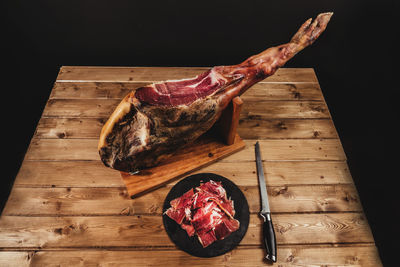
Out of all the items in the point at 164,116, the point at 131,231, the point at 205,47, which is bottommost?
the point at 131,231

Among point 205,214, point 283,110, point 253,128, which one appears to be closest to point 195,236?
point 205,214

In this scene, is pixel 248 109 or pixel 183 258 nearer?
pixel 183 258

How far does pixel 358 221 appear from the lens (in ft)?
5.11

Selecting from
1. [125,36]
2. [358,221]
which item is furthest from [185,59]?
[358,221]

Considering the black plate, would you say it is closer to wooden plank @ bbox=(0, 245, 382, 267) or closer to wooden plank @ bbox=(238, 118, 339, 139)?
wooden plank @ bbox=(0, 245, 382, 267)

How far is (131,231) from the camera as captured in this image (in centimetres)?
150

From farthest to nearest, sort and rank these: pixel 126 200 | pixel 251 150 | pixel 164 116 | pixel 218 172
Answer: pixel 251 150
pixel 218 172
pixel 126 200
pixel 164 116

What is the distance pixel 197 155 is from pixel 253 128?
0.46 meters

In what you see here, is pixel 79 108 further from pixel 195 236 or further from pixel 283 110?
pixel 283 110

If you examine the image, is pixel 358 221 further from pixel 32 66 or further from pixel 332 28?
pixel 32 66

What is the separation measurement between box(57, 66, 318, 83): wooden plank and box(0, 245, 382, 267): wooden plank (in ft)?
4.07

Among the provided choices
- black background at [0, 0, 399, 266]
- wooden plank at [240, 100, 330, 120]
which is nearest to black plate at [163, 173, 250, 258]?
wooden plank at [240, 100, 330, 120]

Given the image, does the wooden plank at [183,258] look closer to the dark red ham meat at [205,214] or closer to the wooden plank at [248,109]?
the dark red ham meat at [205,214]

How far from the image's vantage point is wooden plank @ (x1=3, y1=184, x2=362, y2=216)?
1.56m
